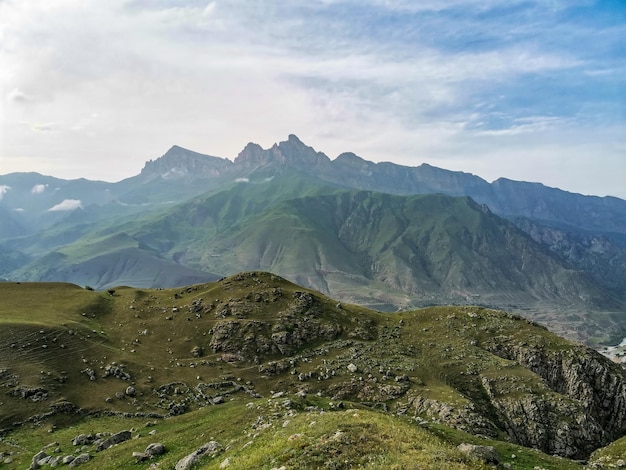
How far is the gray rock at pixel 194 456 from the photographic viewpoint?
34625 mm

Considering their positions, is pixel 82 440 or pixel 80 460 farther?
pixel 82 440

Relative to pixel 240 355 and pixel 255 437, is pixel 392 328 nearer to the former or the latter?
pixel 240 355

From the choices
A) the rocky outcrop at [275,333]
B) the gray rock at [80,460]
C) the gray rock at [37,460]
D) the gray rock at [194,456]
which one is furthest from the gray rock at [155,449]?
the rocky outcrop at [275,333]

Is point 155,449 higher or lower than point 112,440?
higher

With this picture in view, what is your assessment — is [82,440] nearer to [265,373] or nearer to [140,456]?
[140,456]

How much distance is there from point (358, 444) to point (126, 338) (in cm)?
8546

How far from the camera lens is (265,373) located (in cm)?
8988

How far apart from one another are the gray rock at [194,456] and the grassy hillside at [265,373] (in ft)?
2.23

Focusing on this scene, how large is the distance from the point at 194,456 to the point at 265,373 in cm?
5549

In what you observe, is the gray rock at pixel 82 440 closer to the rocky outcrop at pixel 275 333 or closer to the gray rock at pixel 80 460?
the gray rock at pixel 80 460

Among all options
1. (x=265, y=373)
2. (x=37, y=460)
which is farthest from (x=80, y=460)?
(x=265, y=373)

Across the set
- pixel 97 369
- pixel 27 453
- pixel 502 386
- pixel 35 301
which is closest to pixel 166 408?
pixel 97 369

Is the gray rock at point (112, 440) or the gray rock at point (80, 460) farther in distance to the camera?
the gray rock at point (112, 440)

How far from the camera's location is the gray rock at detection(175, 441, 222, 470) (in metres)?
34.6
